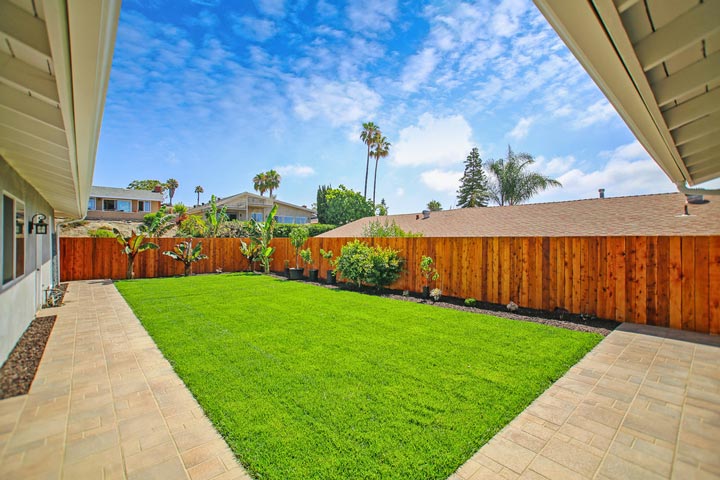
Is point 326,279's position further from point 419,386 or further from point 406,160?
point 406,160

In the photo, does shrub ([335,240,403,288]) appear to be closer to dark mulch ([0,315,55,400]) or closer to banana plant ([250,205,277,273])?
banana plant ([250,205,277,273])

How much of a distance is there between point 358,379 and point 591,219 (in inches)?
542

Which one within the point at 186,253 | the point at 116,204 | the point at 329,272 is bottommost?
the point at 329,272

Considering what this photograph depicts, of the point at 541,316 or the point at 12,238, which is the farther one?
the point at 541,316

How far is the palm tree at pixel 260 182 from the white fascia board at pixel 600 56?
46856mm

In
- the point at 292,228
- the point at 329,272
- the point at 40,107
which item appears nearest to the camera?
the point at 40,107

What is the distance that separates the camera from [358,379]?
3.83 metres

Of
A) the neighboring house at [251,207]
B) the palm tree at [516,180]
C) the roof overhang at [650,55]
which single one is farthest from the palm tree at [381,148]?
the roof overhang at [650,55]

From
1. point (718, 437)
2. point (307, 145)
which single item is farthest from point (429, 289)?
point (307, 145)

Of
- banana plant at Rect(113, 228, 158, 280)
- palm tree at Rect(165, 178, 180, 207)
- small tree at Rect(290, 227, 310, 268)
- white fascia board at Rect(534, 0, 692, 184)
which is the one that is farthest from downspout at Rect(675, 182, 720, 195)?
palm tree at Rect(165, 178, 180, 207)

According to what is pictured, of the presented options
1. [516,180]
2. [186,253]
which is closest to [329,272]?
[186,253]

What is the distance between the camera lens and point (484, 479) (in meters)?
2.26

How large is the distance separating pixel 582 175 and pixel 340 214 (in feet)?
77.7

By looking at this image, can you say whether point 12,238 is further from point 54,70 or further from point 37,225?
point 54,70
